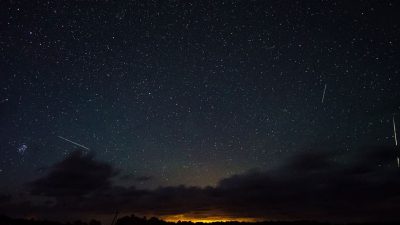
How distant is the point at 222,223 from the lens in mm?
73875

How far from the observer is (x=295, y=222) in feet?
244

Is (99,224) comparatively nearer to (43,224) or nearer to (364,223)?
Result: (43,224)

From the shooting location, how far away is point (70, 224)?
5481cm

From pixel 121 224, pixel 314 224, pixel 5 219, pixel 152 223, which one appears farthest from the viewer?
pixel 314 224

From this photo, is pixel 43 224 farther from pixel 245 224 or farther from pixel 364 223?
pixel 364 223

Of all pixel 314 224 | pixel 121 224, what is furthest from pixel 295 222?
pixel 121 224

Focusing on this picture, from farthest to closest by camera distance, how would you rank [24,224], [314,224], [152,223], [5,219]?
[314,224], [152,223], [5,219], [24,224]

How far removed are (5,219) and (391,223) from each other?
59.0m

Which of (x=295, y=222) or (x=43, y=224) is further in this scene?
(x=295, y=222)

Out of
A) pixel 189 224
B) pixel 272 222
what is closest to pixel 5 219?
pixel 189 224

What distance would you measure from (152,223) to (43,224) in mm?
18757

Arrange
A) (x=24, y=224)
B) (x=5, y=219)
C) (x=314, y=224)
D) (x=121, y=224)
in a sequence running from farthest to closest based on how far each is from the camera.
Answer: (x=314, y=224) → (x=121, y=224) → (x=5, y=219) → (x=24, y=224)

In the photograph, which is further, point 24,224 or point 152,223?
point 152,223

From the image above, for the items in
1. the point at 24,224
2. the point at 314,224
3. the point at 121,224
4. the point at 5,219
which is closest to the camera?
the point at 24,224
